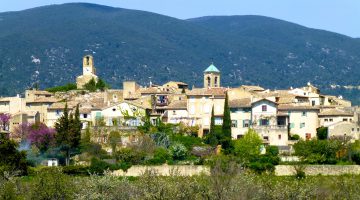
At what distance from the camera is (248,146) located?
231 ft

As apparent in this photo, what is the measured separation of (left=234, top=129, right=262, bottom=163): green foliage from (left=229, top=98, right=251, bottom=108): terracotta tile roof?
4.29 metres

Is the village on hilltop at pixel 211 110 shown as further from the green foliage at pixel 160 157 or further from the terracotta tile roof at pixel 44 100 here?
the green foliage at pixel 160 157

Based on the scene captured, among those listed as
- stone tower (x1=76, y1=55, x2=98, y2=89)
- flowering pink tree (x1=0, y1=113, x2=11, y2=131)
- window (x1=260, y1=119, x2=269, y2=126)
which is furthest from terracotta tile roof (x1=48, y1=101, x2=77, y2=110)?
window (x1=260, y1=119, x2=269, y2=126)

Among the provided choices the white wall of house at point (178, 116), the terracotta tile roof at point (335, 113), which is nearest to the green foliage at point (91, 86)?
the white wall of house at point (178, 116)

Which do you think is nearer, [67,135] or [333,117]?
[67,135]

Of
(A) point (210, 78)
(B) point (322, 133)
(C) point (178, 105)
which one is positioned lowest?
(B) point (322, 133)

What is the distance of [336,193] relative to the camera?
51344 millimetres

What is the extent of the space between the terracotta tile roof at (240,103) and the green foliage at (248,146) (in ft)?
14.1

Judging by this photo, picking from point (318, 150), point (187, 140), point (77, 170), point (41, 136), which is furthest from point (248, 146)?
point (41, 136)

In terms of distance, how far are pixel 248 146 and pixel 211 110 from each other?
297 inches

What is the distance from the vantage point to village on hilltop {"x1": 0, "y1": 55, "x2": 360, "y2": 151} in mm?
75312

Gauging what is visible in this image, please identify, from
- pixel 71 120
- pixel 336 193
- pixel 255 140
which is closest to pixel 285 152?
pixel 255 140

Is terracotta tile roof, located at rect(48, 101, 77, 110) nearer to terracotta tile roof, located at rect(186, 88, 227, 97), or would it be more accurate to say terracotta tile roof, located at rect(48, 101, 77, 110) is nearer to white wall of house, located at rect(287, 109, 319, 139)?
terracotta tile roof, located at rect(186, 88, 227, 97)

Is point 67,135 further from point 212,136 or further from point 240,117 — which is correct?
point 240,117
